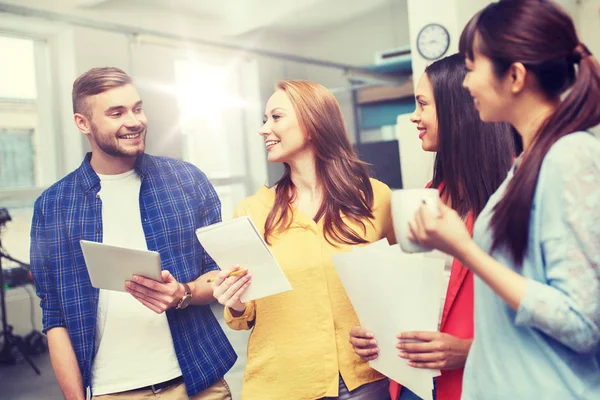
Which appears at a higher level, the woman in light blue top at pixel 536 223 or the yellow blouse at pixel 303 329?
the woman in light blue top at pixel 536 223

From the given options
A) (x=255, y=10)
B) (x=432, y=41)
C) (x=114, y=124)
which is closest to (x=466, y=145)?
(x=114, y=124)

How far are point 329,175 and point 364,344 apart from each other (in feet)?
1.47

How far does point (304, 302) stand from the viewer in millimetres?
1310

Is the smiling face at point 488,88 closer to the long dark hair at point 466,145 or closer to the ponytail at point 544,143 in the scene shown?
the ponytail at point 544,143

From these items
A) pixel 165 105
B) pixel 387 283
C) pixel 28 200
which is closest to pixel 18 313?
pixel 28 200

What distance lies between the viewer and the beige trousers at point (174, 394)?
1.33 m

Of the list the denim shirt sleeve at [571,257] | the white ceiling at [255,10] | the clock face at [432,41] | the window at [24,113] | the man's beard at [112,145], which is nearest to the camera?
the denim shirt sleeve at [571,257]

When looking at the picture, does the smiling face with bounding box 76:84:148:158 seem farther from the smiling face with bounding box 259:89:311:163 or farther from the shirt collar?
the smiling face with bounding box 259:89:311:163

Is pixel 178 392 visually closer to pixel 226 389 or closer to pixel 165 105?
pixel 226 389

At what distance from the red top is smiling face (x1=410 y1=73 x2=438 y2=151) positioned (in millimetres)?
200

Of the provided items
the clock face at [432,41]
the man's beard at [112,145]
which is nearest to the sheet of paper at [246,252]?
the man's beard at [112,145]

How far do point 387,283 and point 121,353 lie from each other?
0.70 m

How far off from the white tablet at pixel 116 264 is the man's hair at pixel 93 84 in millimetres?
421

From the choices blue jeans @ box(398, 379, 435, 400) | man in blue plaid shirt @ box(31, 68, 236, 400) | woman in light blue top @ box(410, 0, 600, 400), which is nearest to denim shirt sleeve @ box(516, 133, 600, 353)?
woman in light blue top @ box(410, 0, 600, 400)
